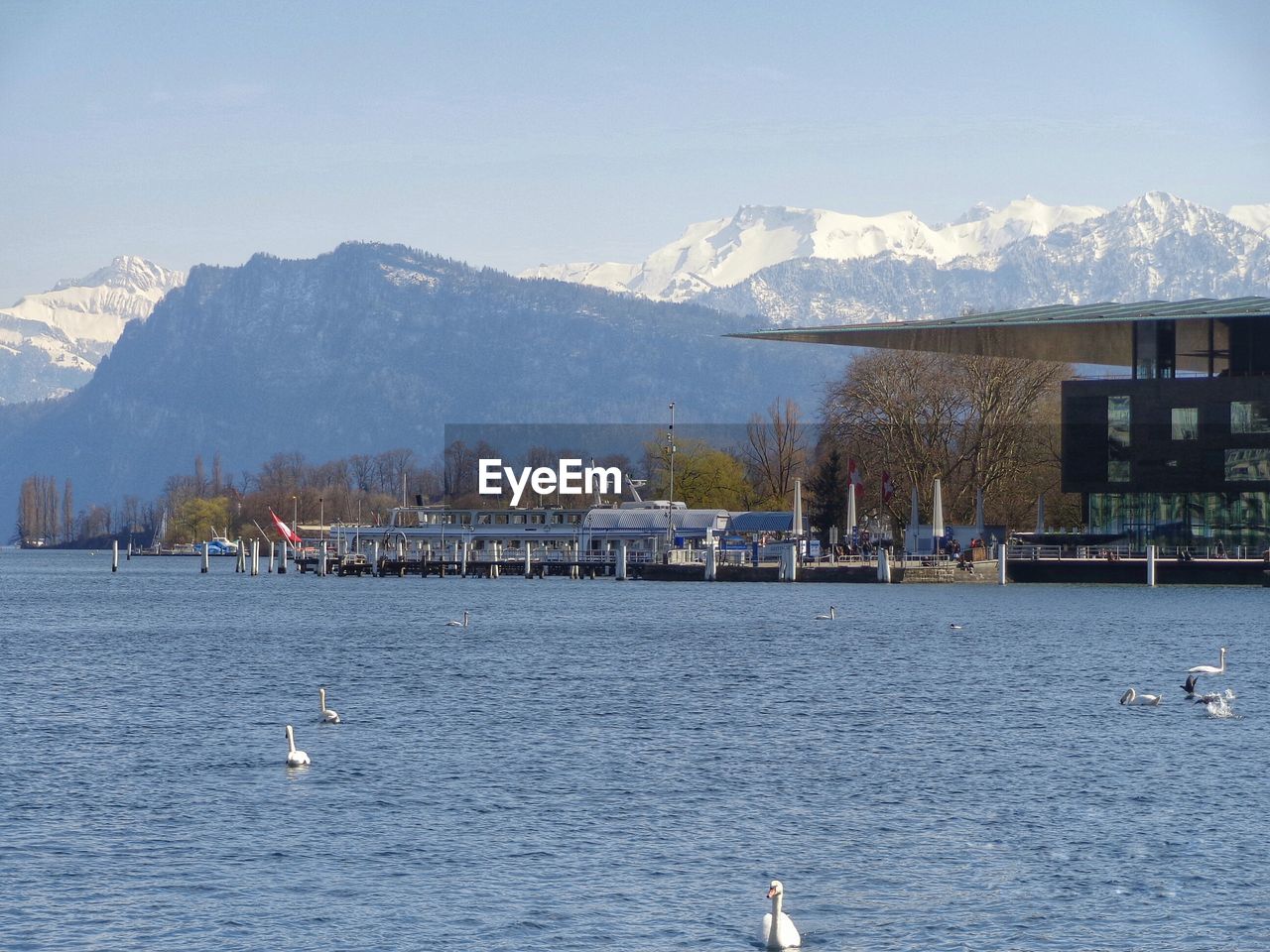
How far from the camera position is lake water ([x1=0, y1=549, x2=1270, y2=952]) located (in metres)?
19.2

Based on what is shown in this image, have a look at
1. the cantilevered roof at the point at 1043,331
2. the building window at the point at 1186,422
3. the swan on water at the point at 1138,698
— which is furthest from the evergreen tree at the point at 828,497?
the swan on water at the point at 1138,698

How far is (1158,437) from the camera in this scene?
99875 millimetres

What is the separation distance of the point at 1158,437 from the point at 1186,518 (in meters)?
4.99

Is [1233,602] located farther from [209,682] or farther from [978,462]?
[209,682]

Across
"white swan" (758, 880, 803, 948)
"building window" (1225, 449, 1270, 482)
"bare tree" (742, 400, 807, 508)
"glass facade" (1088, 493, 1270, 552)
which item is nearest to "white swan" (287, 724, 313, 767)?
"white swan" (758, 880, 803, 948)

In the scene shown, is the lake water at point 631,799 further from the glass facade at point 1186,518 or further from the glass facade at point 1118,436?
the glass facade at point 1118,436

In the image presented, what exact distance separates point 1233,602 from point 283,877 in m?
67.8

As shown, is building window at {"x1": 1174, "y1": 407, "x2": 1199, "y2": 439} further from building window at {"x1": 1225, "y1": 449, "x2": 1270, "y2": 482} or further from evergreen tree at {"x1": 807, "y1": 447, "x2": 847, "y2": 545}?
evergreen tree at {"x1": 807, "y1": 447, "x2": 847, "y2": 545}

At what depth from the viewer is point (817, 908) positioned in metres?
19.6

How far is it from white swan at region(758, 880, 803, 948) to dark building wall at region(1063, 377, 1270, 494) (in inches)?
3406

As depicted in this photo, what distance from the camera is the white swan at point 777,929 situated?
1783cm

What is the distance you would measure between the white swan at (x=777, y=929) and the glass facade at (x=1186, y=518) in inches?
3439

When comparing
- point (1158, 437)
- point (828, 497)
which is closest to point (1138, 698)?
point (1158, 437)

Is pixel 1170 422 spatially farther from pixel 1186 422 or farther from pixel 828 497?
pixel 828 497
